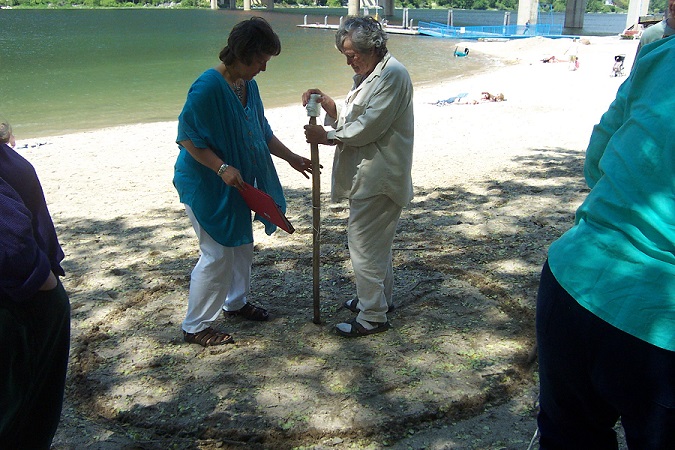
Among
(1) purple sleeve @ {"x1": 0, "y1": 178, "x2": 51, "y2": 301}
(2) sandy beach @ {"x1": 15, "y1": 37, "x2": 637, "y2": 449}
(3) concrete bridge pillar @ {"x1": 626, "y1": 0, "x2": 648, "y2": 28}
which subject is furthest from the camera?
(3) concrete bridge pillar @ {"x1": 626, "y1": 0, "x2": 648, "y2": 28}

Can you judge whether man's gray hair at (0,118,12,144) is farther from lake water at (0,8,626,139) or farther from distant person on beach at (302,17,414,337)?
lake water at (0,8,626,139)

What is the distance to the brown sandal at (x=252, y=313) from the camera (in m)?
3.93

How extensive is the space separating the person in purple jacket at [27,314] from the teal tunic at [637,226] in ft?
4.98

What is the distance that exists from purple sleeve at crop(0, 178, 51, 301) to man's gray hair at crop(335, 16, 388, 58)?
6.21ft

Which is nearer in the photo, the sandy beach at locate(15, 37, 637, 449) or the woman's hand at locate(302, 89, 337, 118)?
the sandy beach at locate(15, 37, 637, 449)

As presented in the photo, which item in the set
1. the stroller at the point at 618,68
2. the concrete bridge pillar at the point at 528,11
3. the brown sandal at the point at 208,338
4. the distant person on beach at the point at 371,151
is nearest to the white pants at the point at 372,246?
the distant person on beach at the point at 371,151

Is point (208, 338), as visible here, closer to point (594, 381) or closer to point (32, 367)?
point (32, 367)

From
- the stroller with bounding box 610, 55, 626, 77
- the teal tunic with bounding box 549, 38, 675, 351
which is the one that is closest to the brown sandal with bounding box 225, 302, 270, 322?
the teal tunic with bounding box 549, 38, 675, 351

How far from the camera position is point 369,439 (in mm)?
2789

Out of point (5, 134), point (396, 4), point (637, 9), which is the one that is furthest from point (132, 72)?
point (396, 4)

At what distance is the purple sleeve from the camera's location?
1.86 metres

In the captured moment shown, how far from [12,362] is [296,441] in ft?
4.10

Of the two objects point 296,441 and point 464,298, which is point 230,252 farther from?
point 464,298

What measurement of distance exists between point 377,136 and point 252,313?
1370 millimetres
